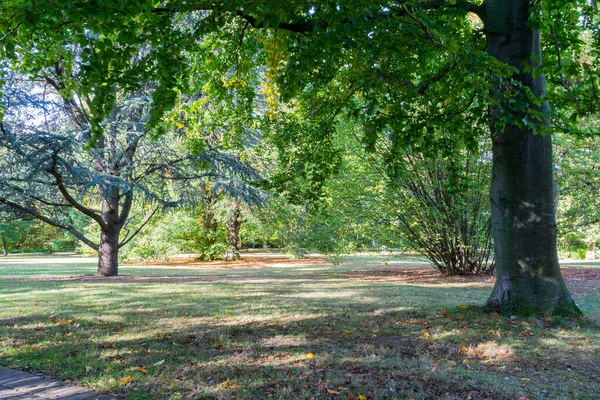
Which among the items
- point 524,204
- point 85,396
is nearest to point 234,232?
point 524,204

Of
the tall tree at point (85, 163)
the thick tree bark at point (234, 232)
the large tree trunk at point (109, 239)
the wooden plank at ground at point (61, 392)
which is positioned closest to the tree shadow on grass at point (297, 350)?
the wooden plank at ground at point (61, 392)

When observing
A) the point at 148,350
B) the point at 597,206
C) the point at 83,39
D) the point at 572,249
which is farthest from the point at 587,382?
the point at 572,249

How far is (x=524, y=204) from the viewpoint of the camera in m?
5.90

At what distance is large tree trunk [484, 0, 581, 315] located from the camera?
19.2 feet

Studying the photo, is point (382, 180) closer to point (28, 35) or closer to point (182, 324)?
point (182, 324)

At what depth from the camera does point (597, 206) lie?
13586 millimetres

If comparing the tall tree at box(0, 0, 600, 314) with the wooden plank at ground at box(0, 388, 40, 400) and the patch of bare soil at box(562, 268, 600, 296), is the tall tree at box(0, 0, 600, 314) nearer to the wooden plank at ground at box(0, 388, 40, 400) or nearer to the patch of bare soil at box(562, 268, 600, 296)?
the wooden plank at ground at box(0, 388, 40, 400)

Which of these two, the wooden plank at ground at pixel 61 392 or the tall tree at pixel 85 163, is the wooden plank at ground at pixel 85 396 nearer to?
the wooden plank at ground at pixel 61 392

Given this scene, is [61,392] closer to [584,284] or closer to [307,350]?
[307,350]

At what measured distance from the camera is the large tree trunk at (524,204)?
19.2 feet

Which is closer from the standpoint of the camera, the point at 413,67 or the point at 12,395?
the point at 12,395

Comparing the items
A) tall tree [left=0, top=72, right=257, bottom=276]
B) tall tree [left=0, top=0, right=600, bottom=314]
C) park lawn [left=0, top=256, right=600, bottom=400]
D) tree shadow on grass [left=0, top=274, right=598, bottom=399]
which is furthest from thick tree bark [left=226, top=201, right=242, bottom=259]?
tall tree [left=0, top=0, right=600, bottom=314]

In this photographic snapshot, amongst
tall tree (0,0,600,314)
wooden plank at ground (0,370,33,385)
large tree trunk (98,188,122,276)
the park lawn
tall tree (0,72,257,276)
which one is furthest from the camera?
large tree trunk (98,188,122,276)

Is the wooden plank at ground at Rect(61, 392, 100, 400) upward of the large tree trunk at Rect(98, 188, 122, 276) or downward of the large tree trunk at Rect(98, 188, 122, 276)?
downward
